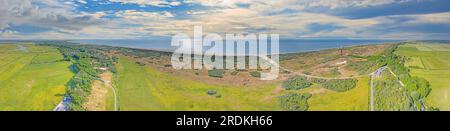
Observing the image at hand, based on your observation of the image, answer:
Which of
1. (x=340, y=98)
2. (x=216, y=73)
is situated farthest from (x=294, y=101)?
(x=216, y=73)

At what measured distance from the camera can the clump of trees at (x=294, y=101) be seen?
599 cm

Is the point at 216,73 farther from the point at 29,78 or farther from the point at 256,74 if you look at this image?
the point at 29,78

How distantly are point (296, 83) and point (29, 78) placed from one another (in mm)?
4894

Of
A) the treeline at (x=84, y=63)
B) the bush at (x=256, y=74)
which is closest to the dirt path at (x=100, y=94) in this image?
the treeline at (x=84, y=63)

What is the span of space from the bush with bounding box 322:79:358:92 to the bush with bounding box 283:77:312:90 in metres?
0.34

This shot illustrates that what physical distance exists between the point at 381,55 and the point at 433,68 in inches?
35.2

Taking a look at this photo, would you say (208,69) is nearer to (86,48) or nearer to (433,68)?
(86,48)

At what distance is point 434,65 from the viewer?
6359mm

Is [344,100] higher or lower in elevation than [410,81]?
lower

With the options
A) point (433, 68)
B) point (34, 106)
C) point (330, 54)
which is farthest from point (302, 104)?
point (34, 106)

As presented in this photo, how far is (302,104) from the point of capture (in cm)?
612

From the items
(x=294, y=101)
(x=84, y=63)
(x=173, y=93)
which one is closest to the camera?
(x=294, y=101)

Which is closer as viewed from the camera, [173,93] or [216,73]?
[173,93]

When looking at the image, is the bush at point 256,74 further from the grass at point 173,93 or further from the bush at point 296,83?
the bush at point 296,83
